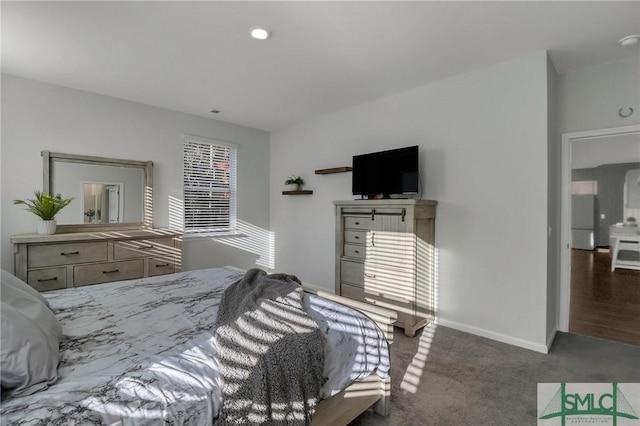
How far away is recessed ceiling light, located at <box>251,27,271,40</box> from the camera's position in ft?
7.51

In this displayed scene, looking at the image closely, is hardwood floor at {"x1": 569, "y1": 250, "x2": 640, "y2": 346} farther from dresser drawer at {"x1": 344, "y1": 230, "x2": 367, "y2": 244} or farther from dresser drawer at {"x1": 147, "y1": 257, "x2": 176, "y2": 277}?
dresser drawer at {"x1": 147, "y1": 257, "x2": 176, "y2": 277}

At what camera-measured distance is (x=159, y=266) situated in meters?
3.62

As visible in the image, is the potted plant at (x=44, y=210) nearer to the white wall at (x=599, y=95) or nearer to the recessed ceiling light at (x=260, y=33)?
the recessed ceiling light at (x=260, y=33)

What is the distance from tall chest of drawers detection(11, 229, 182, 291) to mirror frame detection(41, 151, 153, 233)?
241mm

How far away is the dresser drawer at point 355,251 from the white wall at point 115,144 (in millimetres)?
2089

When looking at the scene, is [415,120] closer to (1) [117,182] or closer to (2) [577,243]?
(1) [117,182]

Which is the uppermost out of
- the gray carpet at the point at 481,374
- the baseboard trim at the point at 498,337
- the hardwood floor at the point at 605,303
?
the hardwood floor at the point at 605,303

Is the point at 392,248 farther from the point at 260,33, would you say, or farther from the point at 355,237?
the point at 260,33

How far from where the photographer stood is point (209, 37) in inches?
94.7

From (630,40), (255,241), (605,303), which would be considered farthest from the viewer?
(255,241)

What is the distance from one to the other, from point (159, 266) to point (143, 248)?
0.28m

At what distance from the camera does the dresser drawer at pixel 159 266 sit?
3.55m

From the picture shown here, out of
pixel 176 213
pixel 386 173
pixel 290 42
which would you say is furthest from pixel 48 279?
pixel 386 173

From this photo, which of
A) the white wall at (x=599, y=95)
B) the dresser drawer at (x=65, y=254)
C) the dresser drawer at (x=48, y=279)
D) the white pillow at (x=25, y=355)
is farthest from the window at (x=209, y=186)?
the white wall at (x=599, y=95)
